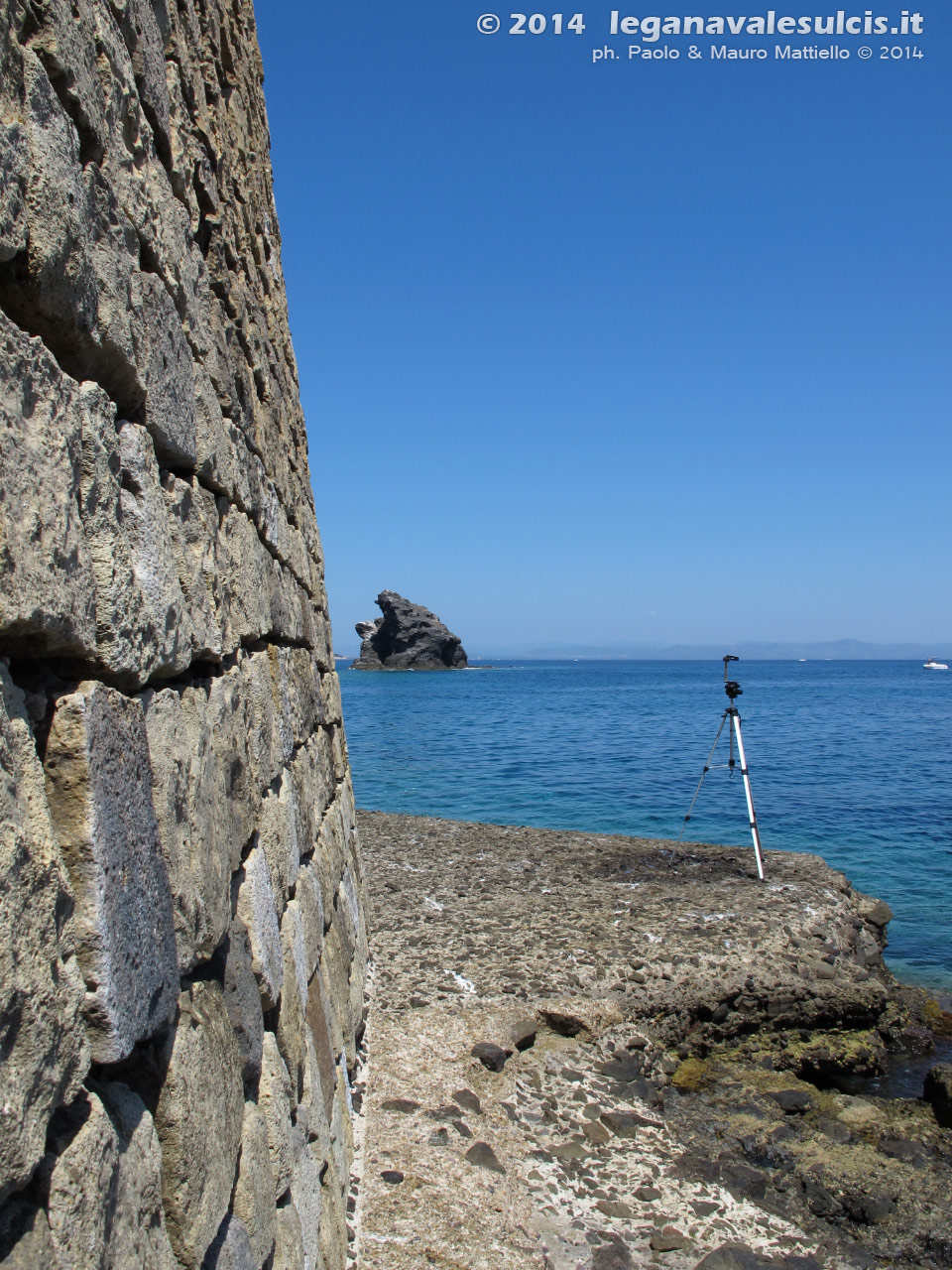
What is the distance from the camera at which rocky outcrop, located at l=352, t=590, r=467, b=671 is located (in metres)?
86.8

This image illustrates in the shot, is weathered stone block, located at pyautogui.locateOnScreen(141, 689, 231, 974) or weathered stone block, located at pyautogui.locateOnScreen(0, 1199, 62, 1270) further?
weathered stone block, located at pyautogui.locateOnScreen(141, 689, 231, 974)

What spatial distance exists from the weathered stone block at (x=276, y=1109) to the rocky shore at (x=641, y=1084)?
5.79 ft

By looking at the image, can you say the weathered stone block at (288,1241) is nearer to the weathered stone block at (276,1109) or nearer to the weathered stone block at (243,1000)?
the weathered stone block at (276,1109)

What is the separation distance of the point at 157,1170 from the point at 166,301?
149cm

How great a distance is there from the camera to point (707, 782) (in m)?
21.4

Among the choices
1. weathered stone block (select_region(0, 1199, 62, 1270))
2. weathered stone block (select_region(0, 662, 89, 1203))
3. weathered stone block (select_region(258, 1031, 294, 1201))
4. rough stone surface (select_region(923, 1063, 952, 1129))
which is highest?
weathered stone block (select_region(0, 662, 89, 1203))

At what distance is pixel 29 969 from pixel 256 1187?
122cm

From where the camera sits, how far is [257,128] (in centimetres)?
368

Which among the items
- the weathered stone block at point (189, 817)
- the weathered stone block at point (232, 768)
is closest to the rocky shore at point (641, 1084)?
the weathered stone block at point (232, 768)

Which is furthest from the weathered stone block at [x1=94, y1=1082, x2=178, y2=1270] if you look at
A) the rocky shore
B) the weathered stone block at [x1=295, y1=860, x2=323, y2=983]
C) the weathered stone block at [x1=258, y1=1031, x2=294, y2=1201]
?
the rocky shore

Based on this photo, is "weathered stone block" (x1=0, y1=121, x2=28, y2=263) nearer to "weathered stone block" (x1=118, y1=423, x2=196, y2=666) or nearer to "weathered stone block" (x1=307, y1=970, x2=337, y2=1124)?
"weathered stone block" (x1=118, y1=423, x2=196, y2=666)

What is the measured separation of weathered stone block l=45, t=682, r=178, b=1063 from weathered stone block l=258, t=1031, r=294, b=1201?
878mm

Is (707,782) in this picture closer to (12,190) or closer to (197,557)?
(197,557)

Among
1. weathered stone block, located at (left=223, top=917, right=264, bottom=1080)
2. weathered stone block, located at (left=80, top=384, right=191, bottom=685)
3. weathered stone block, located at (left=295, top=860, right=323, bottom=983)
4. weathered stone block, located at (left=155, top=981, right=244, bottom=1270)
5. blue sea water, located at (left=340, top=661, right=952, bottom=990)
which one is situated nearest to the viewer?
weathered stone block, located at (left=80, top=384, right=191, bottom=685)
